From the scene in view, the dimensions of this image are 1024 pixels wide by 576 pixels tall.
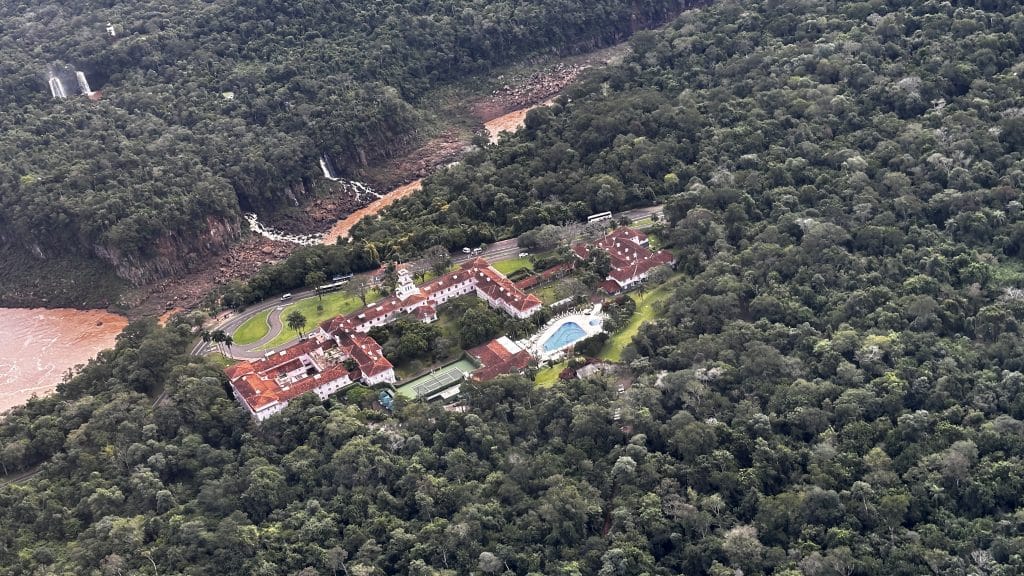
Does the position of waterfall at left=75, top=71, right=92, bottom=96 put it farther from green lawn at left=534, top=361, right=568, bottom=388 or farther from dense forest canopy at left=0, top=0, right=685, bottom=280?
green lawn at left=534, top=361, right=568, bottom=388

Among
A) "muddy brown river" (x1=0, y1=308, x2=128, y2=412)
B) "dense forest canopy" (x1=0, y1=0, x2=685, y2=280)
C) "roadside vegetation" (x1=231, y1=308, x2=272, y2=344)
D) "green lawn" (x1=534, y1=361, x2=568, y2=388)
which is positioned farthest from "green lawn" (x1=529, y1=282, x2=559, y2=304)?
"muddy brown river" (x1=0, y1=308, x2=128, y2=412)

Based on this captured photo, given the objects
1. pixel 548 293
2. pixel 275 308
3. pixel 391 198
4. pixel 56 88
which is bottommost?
pixel 548 293

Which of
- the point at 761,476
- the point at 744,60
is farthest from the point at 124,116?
the point at 761,476

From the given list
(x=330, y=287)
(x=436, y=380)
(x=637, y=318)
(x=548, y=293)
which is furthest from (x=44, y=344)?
(x=637, y=318)

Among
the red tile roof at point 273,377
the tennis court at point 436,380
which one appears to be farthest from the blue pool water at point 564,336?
the red tile roof at point 273,377

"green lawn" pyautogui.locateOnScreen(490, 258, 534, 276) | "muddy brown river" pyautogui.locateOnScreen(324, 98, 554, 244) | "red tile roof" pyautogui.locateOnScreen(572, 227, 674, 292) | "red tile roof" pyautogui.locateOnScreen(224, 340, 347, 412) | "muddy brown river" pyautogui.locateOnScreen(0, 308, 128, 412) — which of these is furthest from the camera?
"muddy brown river" pyautogui.locateOnScreen(324, 98, 554, 244)

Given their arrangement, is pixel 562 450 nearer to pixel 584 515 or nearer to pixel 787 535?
pixel 584 515

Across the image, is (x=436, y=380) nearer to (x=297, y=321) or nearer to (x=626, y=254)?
(x=297, y=321)
